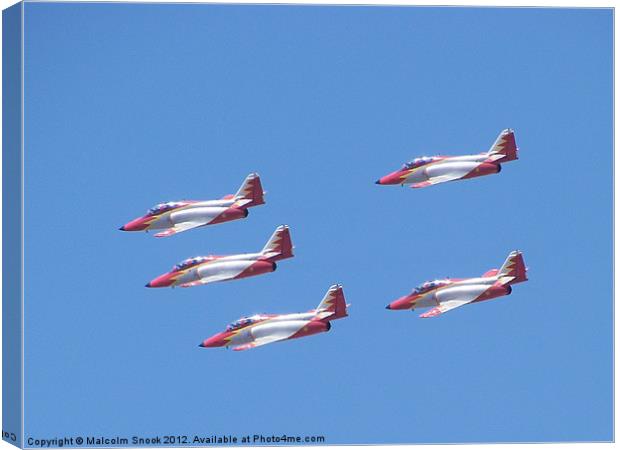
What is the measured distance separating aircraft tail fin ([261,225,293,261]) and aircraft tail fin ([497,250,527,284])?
298 cm

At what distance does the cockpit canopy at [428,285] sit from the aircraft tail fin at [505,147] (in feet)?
6.06

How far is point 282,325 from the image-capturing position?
1110 inches

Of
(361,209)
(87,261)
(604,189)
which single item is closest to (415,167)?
(361,209)

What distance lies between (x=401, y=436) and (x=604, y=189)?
4.46 meters

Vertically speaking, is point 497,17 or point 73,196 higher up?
point 497,17

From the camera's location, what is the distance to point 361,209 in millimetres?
28344

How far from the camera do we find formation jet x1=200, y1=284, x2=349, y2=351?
28.0 m

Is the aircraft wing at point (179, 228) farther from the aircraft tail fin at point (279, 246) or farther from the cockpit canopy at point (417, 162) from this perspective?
the cockpit canopy at point (417, 162)

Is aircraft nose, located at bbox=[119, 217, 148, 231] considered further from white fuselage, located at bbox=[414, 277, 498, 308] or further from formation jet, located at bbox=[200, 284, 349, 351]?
white fuselage, located at bbox=[414, 277, 498, 308]

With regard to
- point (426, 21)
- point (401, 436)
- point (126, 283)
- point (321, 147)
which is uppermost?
point (426, 21)

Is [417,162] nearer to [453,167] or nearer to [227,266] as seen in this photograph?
[453,167]

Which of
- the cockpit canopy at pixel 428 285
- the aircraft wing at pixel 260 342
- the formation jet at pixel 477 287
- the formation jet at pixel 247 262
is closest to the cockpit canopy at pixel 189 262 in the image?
the formation jet at pixel 247 262

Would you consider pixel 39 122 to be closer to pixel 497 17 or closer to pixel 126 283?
pixel 126 283

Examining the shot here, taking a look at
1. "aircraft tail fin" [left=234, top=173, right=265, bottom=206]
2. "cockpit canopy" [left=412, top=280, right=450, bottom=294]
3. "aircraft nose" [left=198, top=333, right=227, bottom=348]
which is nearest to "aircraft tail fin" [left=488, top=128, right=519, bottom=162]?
"cockpit canopy" [left=412, top=280, right=450, bottom=294]
